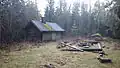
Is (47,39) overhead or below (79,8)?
below

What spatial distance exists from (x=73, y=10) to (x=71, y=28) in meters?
6.70

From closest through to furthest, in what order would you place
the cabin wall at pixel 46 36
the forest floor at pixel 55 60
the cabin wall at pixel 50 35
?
the forest floor at pixel 55 60, the cabin wall at pixel 46 36, the cabin wall at pixel 50 35

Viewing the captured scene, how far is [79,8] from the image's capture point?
5834cm

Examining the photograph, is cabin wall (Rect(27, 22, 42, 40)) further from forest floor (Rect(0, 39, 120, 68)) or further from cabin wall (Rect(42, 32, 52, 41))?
forest floor (Rect(0, 39, 120, 68))

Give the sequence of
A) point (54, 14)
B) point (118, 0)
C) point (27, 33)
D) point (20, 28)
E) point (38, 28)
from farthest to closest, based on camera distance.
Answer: point (54, 14) < point (20, 28) < point (27, 33) < point (38, 28) < point (118, 0)

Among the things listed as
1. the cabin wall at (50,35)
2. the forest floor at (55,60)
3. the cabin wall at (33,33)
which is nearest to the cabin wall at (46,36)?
the cabin wall at (50,35)

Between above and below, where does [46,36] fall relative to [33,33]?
below

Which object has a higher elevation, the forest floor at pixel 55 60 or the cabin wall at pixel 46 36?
the forest floor at pixel 55 60

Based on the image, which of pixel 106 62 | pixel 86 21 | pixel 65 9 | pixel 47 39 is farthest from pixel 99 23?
pixel 106 62

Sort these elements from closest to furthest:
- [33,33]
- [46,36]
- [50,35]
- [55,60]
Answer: [55,60], [33,33], [46,36], [50,35]

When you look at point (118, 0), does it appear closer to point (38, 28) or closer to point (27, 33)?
point (38, 28)

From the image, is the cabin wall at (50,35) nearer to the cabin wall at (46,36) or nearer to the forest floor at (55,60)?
the cabin wall at (46,36)

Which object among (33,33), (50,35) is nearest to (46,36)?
(50,35)

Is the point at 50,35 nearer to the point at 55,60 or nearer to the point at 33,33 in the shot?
the point at 33,33
